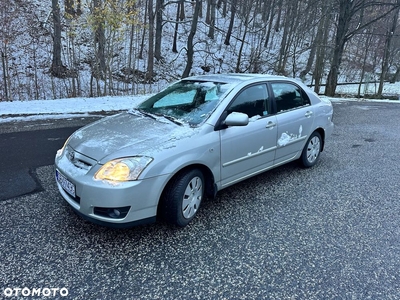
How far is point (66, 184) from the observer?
2723 mm

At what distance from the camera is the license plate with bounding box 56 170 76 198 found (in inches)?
103

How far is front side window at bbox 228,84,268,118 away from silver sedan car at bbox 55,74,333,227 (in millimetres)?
12

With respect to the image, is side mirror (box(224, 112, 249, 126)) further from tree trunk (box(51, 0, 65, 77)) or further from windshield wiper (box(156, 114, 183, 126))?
tree trunk (box(51, 0, 65, 77))

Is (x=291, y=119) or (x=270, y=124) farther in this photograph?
(x=291, y=119)

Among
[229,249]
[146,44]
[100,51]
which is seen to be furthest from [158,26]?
[229,249]

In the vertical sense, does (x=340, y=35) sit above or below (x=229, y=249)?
above

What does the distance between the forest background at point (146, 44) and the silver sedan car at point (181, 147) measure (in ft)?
27.3

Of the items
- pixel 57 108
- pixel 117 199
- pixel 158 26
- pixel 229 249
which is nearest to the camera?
pixel 117 199

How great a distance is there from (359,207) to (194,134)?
2.24 meters

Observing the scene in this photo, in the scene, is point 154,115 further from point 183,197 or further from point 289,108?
point 289,108

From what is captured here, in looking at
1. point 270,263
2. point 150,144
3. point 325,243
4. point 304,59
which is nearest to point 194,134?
point 150,144

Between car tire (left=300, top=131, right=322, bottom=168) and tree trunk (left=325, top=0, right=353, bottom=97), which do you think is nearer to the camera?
car tire (left=300, top=131, right=322, bottom=168)

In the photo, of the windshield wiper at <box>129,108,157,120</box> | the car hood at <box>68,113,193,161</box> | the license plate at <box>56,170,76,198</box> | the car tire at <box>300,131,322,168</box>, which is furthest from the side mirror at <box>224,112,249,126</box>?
the car tire at <box>300,131,322,168</box>

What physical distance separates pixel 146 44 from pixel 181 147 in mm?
22849
